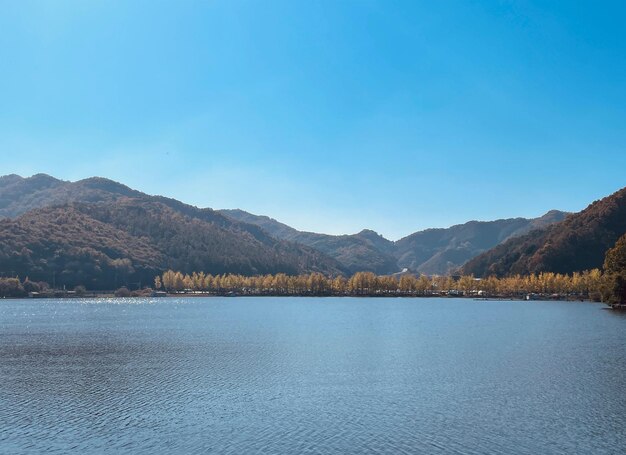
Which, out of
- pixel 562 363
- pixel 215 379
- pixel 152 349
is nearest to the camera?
pixel 215 379

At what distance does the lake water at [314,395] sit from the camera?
110 feet

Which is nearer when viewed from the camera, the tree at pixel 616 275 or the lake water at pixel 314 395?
the lake water at pixel 314 395

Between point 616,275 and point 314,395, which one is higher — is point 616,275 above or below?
above

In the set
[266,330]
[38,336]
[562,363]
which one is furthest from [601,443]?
[38,336]

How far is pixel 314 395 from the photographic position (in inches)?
1806

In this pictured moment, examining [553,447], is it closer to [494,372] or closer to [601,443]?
[601,443]

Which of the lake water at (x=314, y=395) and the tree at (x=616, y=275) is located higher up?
the tree at (x=616, y=275)

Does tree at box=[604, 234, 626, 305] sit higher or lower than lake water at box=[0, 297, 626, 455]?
higher

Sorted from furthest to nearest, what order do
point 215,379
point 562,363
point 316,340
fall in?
point 316,340 < point 562,363 < point 215,379

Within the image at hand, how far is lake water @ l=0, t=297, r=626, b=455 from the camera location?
3353 cm

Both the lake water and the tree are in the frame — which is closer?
the lake water

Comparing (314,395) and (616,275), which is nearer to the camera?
(314,395)

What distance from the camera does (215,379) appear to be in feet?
173

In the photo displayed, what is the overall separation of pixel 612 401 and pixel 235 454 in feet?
97.9
